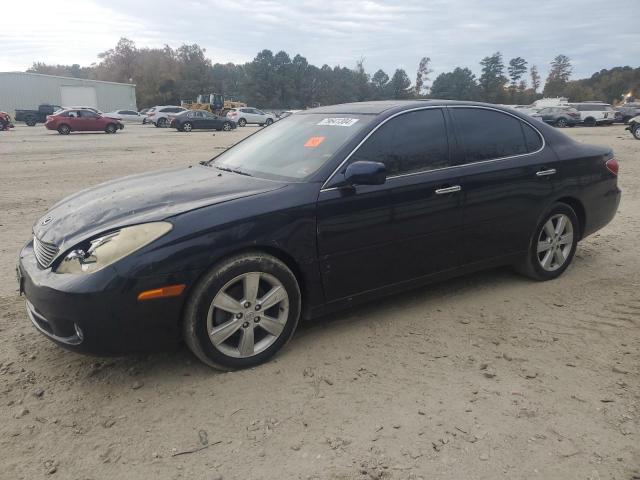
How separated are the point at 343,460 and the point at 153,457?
91 centimetres

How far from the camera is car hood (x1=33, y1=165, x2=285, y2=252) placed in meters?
3.08

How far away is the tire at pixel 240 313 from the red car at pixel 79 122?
3031 cm

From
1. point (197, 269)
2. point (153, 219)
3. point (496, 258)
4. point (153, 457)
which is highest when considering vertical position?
point (153, 219)

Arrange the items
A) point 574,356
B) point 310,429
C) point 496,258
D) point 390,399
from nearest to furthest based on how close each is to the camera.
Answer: point 310,429 → point 390,399 → point 574,356 → point 496,258

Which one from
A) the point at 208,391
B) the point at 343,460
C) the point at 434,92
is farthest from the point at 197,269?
the point at 434,92

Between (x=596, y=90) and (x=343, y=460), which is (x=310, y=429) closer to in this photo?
(x=343, y=460)

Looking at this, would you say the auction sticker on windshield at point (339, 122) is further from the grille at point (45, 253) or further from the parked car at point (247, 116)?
the parked car at point (247, 116)

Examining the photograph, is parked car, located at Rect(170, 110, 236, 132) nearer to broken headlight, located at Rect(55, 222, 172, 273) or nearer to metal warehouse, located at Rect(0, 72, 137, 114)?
metal warehouse, located at Rect(0, 72, 137, 114)

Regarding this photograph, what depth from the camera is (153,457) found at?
2.48m

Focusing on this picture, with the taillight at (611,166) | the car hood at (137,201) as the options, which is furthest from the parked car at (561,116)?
the car hood at (137,201)

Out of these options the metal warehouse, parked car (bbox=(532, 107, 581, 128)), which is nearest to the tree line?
the metal warehouse

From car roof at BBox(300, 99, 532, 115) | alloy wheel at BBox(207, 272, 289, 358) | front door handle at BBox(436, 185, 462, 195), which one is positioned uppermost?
car roof at BBox(300, 99, 532, 115)

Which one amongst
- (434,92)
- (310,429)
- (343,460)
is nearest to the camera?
(343,460)

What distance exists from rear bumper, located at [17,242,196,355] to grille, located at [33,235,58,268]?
0.07m
